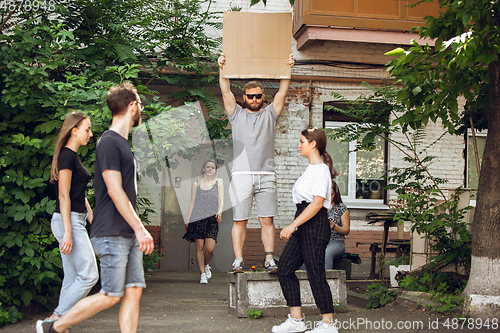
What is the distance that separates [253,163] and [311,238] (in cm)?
106

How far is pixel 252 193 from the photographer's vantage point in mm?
4645

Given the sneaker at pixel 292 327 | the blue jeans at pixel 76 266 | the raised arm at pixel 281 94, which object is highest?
the raised arm at pixel 281 94

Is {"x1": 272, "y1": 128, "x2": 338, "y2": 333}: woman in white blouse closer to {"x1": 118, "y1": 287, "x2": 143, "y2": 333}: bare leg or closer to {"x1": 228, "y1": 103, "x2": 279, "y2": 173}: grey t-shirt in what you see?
{"x1": 228, "y1": 103, "x2": 279, "y2": 173}: grey t-shirt

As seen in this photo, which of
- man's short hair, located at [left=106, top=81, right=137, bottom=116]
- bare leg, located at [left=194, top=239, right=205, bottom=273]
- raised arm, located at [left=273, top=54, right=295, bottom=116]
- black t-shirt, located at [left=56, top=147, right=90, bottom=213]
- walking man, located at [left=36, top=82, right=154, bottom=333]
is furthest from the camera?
bare leg, located at [left=194, top=239, right=205, bottom=273]

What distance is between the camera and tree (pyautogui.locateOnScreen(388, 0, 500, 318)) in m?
4.05

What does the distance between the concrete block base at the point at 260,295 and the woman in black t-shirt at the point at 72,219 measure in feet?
5.40

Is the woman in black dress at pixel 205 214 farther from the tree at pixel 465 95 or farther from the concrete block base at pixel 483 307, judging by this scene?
the concrete block base at pixel 483 307

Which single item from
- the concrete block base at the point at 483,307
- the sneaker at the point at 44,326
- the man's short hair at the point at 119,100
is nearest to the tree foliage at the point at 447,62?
the concrete block base at the point at 483,307

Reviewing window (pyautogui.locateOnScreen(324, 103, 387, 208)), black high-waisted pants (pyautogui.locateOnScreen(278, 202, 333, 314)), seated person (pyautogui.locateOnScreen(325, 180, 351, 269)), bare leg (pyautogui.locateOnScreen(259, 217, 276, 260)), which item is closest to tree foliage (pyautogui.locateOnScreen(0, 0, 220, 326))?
bare leg (pyautogui.locateOnScreen(259, 217, 276, 260))

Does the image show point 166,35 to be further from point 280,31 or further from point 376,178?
point 376,178

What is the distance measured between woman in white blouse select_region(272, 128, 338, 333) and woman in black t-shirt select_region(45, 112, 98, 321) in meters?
1.63

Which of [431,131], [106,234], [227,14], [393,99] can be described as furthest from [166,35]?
[431,131]

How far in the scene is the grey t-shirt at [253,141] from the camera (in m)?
4.60

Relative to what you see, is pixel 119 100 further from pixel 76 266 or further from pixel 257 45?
pixel 257 45
